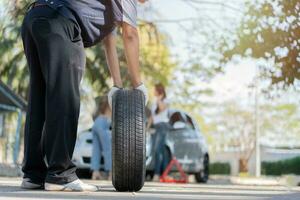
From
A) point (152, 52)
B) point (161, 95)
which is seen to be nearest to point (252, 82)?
point (161, 95)

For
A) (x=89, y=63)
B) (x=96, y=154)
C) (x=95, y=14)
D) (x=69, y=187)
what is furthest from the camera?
(x=89, y=63)

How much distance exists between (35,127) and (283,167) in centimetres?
4023

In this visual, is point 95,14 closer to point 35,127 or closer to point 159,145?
point 35,127

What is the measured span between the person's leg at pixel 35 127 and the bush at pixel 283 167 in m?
35.7

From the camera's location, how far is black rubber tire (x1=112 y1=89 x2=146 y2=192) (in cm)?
497

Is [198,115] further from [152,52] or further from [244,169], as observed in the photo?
[152,52]

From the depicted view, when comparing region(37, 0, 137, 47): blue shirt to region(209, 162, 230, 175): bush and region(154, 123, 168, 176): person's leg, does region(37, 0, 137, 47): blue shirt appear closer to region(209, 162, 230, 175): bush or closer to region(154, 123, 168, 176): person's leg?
region(154, 123, 168, 176): person's leg

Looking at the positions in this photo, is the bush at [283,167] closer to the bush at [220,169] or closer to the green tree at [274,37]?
the bush at [220,169]

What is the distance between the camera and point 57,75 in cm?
486

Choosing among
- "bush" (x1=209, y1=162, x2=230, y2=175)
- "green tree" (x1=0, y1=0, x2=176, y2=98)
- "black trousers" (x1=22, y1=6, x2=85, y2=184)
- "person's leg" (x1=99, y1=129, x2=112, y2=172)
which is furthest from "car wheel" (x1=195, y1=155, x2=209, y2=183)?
"bush" (x1=209, y1=162, x2=230, y2=175)

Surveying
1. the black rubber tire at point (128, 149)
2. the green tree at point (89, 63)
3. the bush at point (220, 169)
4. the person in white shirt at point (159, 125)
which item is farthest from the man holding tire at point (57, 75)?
the bush at point (220, 169)

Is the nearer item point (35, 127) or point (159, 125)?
point (35, 127)

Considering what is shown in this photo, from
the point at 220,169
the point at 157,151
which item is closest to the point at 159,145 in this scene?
the point at 157,151

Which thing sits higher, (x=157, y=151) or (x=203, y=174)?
(x=157, y=151)
